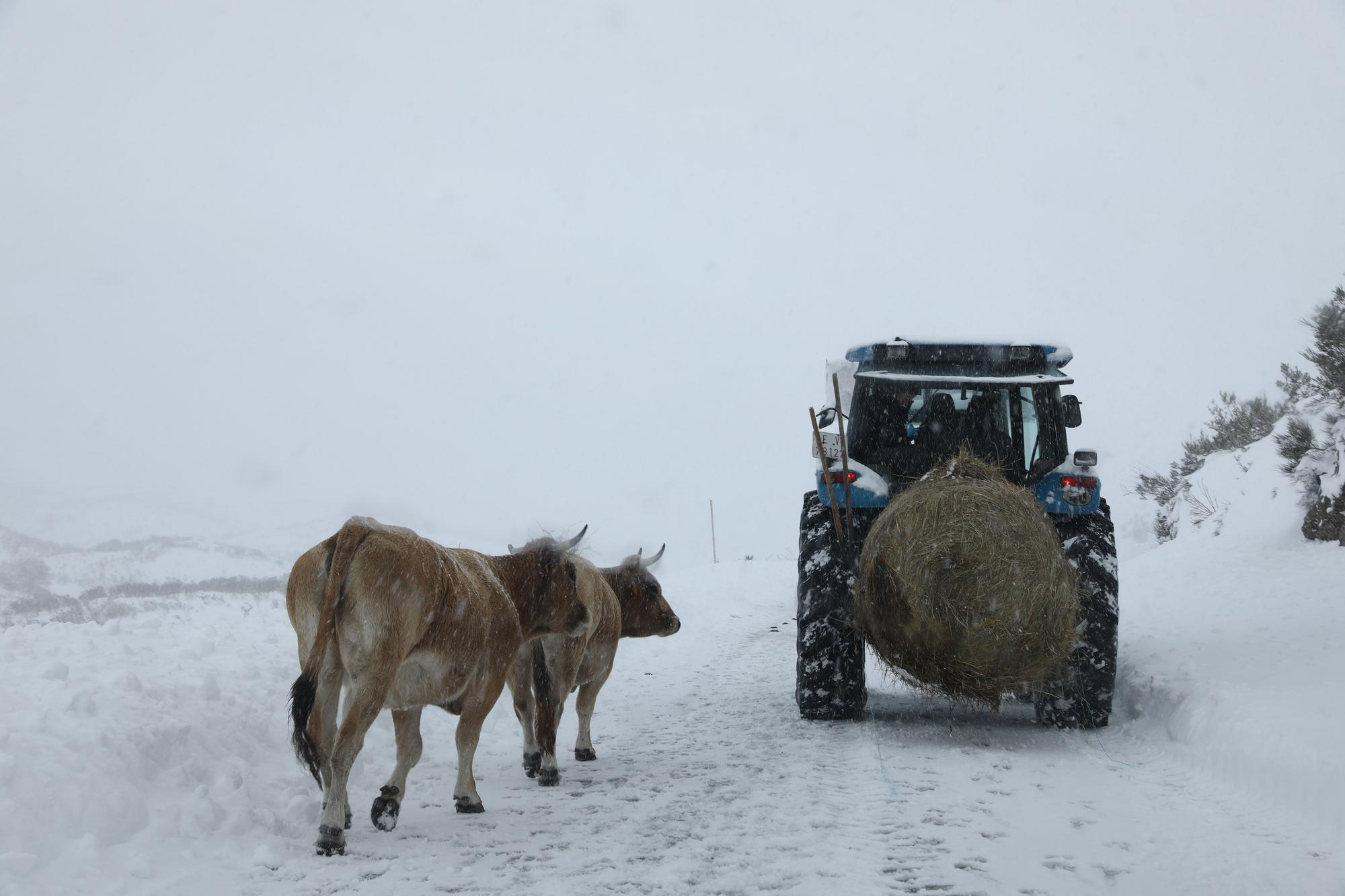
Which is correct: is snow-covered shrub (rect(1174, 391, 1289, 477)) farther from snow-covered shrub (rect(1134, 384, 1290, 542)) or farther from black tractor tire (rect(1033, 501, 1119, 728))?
black tractor tire (rect(1033, 501, 1119, 728))

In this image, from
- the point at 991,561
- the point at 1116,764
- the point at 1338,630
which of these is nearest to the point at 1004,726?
the point at 1116,764

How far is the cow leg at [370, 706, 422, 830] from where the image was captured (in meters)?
5.43

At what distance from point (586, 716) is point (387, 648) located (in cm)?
296

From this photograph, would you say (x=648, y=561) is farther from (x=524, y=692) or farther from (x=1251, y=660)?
(x=1251, y=660)

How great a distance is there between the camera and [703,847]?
491 cm

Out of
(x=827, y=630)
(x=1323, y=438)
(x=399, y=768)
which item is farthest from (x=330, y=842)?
(x=1323, y=438)

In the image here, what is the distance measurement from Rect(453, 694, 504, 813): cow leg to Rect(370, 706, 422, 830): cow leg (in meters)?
0.25

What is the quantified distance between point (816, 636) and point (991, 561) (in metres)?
1.64

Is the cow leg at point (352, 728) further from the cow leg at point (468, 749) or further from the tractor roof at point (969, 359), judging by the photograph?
the tractor roof at point (969, 359)

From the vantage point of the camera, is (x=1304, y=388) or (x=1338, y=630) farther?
(x=1304, y=388)

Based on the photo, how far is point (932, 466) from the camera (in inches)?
319

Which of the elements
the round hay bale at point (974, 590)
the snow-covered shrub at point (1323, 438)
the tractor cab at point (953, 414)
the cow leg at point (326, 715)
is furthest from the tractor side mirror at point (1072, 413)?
the snow-covered shrub at point (1323, 438)

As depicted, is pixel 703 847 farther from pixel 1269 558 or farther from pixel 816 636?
pixel 1269 558

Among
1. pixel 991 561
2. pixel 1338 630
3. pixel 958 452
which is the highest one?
pixel 958 452
